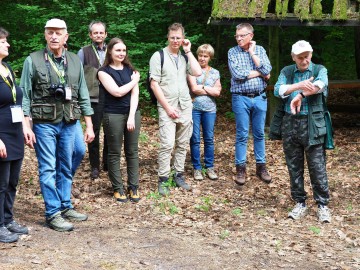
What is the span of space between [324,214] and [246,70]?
2.07 metres


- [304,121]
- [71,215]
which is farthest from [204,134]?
[71,215]

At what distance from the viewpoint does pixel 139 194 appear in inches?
257

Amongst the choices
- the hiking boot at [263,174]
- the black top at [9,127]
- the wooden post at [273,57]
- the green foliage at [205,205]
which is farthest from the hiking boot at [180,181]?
the wooden post at [273,57]

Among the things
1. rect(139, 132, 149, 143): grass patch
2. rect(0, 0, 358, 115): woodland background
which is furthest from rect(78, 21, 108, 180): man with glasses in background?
rect(0, 0, 358, 115): woodland background

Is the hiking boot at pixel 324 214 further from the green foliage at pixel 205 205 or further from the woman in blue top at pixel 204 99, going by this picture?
the woman in blue top at pixel 204 99

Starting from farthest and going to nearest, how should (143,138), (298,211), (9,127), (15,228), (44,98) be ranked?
(143,138)
(298,211)
(44,98)
(15,228)
(9,127)

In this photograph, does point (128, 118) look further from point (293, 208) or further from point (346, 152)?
point (346, 152)

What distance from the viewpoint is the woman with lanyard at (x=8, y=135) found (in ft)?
14.6

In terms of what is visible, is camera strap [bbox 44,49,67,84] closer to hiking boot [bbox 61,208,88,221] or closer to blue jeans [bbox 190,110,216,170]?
hiking boot [bbox 61,208,88,221]

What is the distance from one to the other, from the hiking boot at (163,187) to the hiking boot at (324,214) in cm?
184

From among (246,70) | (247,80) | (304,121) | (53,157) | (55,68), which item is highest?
(55,68)

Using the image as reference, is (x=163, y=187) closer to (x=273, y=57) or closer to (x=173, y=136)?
(x=173, y=136)

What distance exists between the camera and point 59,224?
5.06 metres

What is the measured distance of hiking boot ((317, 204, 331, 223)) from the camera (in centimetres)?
569
